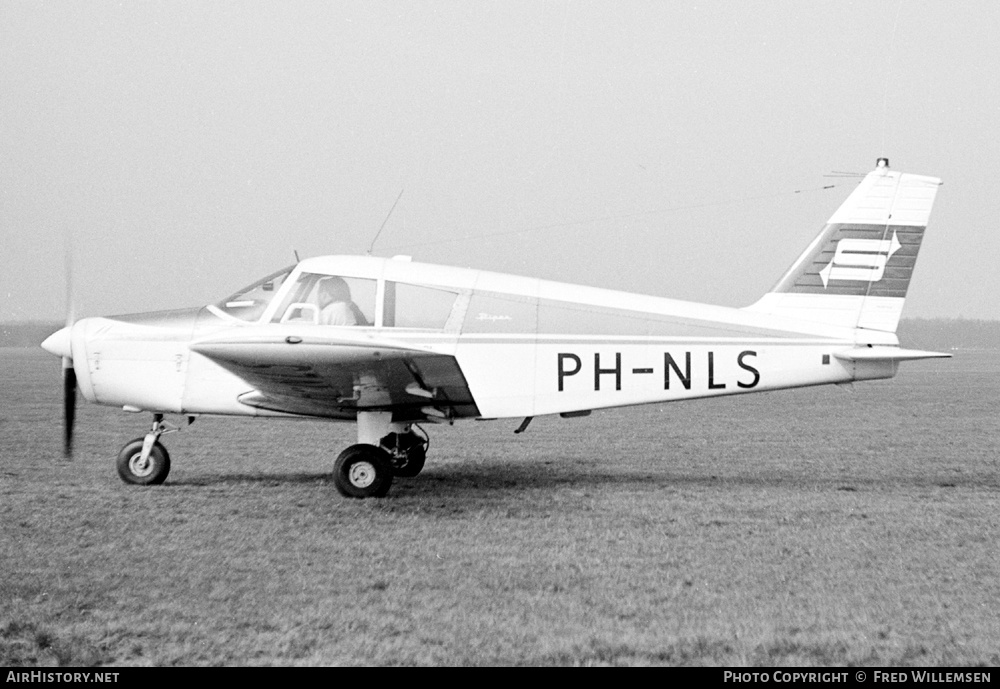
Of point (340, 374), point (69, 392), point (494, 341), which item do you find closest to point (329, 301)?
point (340, 374)

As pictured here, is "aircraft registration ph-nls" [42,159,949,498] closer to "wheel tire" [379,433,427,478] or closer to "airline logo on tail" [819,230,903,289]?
"airline logo on tail" [819,230,903,289]

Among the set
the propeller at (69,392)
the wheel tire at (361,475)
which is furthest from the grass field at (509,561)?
the propeller at (69,392)

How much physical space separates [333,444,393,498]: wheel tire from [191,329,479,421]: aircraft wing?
0.53 meters

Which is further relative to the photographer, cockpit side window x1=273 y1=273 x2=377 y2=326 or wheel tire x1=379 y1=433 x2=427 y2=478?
wheel tire x1=379 y1=433 x2=427 y2=478

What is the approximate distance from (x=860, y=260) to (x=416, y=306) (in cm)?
Result: 420

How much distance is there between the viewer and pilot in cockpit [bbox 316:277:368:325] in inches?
319

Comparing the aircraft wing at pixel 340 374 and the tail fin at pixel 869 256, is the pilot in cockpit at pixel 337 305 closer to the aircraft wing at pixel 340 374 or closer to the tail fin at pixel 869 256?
the aircraft wing at pixel 340 374

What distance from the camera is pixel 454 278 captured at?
27.5ft

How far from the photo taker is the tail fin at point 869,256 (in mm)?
8641

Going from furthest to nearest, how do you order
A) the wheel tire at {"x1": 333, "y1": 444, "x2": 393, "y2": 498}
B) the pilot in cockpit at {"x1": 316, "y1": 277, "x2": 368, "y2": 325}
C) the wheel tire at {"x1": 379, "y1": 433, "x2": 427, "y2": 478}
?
the wheel tire at {"x1": 379, "y1": 433, "x2": 427, "y2": 478}, the pilot in cockpit at {"x1": 316, "y1": 277, "x2": 368, "y2": 325}, the wheel tire at {"x1": 333, "y1": 444, "x2": 393, "y2": 498}

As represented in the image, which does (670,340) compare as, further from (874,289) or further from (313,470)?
(313,470)

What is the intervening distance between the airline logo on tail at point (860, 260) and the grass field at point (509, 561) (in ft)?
6.58

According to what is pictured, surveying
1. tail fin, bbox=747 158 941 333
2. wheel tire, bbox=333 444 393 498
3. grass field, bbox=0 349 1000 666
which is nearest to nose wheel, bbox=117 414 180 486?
grass field, bbox=0 349 1000 666

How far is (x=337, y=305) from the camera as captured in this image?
320 inches
